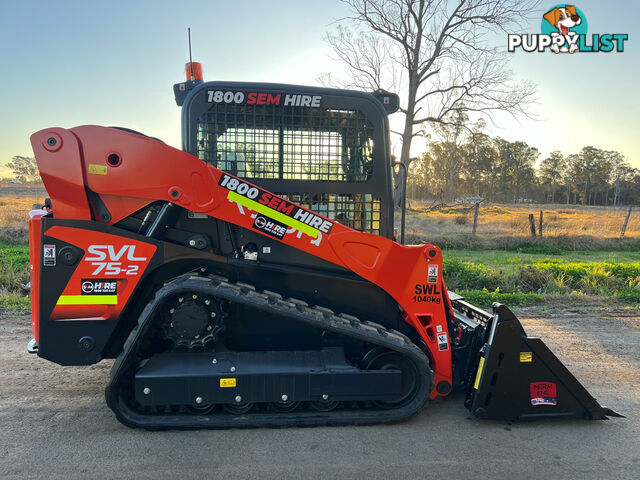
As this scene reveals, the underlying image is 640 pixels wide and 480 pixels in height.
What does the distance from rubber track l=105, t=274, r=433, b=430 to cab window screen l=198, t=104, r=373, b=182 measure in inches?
43.7

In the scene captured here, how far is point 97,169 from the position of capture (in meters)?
3.30

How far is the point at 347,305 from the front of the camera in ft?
12.6

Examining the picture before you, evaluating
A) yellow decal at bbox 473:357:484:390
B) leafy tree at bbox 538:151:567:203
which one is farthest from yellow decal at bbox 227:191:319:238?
leafy tree at bbox 538:151:567:203

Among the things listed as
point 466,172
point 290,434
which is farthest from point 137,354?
point 466,172

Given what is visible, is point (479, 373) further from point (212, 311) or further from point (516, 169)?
point (516, 169)

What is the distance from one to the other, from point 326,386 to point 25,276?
7.32m

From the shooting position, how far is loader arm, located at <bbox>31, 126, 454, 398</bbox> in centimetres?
327

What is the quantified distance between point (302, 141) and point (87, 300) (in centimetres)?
216

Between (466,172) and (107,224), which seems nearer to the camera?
(107,224)

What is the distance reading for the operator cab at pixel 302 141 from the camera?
384 centimetres

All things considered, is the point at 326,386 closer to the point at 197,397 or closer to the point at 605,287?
the point at 197,397

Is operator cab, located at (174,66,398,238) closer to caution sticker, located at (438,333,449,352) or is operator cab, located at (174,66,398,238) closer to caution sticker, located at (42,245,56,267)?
caution sticker, located at (438,333,449,352)

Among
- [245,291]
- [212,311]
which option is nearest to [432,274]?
[245,291]

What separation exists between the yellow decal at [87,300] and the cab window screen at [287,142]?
138 centimetres
